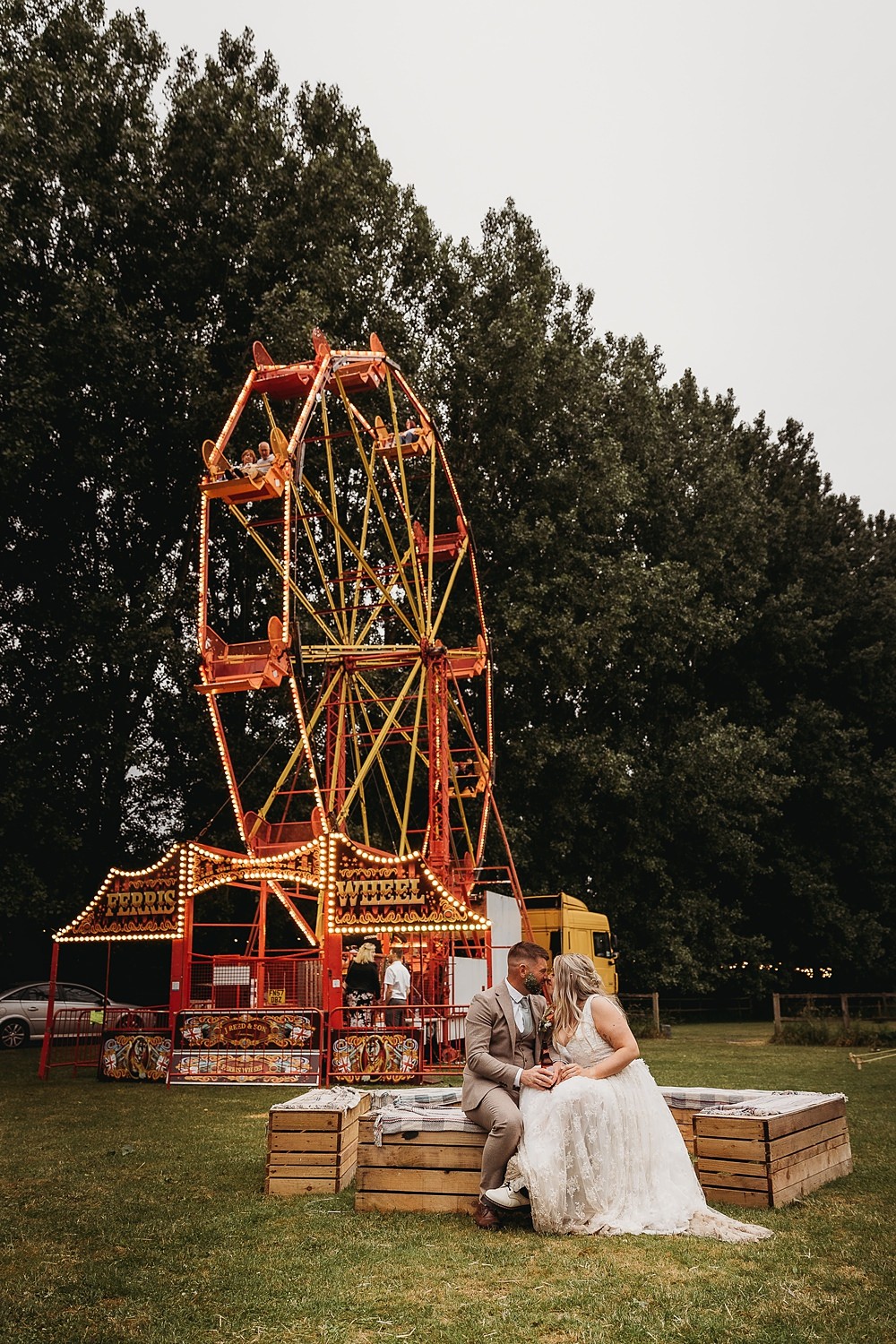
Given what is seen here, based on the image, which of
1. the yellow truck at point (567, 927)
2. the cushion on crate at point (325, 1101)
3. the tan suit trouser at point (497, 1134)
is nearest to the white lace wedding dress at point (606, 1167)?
the tan suit trouser at point (497, 1134)

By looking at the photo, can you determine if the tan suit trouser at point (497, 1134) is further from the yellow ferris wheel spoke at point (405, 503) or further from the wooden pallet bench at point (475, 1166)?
the yellow ferris wheel spoke at point (405, 503)

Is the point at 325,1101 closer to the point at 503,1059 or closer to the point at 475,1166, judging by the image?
the point at 475,1166

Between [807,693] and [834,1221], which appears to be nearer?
[834,1221]

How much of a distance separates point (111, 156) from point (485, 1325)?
24962 mm

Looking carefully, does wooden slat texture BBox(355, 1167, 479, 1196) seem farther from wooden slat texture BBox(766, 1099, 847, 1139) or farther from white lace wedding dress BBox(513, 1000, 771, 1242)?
wooden slat texture BBox(766, 1099, 847, 1139)

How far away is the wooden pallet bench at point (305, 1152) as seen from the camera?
6.86 meters

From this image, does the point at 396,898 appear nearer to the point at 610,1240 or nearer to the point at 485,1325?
the point at 610,1240

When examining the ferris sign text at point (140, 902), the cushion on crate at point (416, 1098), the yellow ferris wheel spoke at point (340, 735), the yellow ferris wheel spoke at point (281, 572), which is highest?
the yellow ferris wheel spoke at point (281, 572)

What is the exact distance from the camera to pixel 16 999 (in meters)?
23.0

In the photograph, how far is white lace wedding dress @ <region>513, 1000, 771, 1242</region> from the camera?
5.62 meters

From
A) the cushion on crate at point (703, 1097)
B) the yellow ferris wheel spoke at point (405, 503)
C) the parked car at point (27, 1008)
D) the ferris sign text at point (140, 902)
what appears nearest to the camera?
the cushion on crate at point (703, 1097)

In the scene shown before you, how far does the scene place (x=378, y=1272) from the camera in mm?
4957


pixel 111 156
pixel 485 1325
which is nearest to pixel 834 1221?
pixel 485 1325

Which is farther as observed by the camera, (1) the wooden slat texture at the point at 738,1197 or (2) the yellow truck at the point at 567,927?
(2) the yellow truck at the point at 567,927
